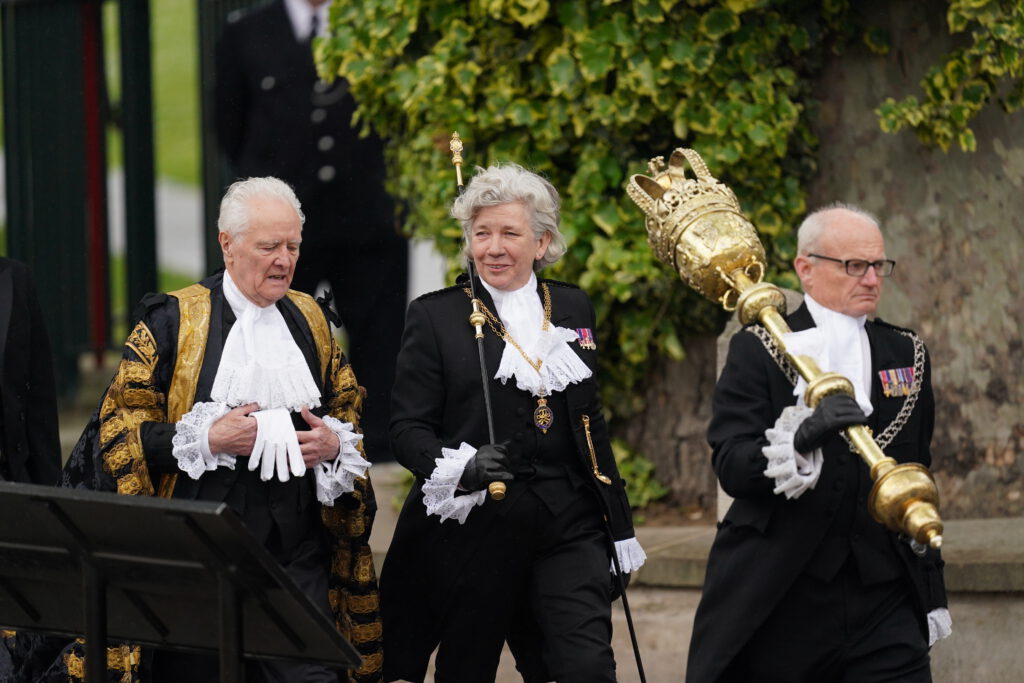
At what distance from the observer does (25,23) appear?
364 inches

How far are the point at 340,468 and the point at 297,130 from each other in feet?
12.6

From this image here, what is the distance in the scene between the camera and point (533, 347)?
4.98 m

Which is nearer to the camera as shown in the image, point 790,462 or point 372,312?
point 790,462

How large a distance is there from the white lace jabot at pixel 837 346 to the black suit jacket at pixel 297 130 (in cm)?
415

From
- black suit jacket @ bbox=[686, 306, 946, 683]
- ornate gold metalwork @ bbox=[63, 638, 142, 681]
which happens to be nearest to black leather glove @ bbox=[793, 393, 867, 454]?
black suit jacket @ bbox=[686, 306, 946, 683]

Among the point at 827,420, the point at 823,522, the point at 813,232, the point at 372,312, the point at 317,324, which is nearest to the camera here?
the point at 827,420

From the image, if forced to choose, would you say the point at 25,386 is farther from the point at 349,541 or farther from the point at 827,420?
the point at 827,420

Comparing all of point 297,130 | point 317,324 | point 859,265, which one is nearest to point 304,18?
point 297,130

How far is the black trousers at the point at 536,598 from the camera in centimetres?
483

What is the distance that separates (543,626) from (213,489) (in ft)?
3.25

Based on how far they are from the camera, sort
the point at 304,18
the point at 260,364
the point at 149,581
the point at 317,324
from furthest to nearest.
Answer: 1. the point at 304,18
2. the point at 317,324
3. the point at 260,364
4. the point at 149,581

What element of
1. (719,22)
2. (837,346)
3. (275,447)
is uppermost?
(719,22)

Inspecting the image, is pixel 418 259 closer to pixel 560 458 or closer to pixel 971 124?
pixel 971 124

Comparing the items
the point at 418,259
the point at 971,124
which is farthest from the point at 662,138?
the point at 418,259
